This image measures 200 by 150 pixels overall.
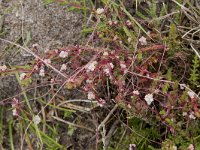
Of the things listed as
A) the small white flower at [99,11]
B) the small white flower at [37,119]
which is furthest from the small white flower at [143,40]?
the small white flower at [37,119]

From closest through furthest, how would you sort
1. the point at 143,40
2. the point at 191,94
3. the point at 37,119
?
the point at 191,94
the point at 143,40
the point at 37,119

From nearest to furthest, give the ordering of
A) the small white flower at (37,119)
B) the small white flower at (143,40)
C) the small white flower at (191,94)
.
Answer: the small white flower at (191,94), the small white flower at (143,40), the small white flower at (37,119)

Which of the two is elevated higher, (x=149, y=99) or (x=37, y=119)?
(x=149, y=99)

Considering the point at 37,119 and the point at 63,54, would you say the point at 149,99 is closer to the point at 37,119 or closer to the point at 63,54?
the point at 63,54

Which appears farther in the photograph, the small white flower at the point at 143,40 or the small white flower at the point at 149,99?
the small white flower at the point at 143,40

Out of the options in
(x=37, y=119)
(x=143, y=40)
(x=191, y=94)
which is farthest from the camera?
(x=37, y=119)

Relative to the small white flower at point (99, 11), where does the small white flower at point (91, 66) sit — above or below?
below

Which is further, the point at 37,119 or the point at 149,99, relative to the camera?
the point at 37,119

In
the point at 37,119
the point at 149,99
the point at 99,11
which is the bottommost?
the point at 37,119

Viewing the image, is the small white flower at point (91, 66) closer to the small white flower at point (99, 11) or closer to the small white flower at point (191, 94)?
the small white flower at point (99, 11)

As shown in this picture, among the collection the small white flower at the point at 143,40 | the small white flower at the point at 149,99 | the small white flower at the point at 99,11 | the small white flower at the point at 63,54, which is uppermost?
the small white flower at the point at 99,11

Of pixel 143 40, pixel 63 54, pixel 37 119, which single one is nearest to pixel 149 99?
pixel 143 40
